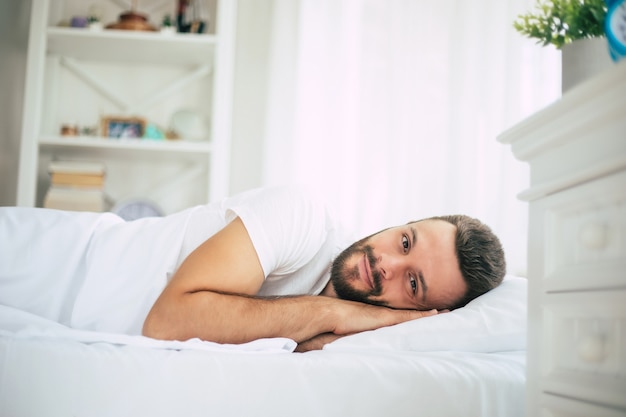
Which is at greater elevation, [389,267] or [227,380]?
[389,267]

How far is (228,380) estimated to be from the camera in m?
1.12

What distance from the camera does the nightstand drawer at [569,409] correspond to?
805mm

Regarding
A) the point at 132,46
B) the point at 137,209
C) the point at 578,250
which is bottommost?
the point at 578,250

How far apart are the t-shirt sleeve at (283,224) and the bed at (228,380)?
289mm

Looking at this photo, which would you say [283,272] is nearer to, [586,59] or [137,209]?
[586,59]

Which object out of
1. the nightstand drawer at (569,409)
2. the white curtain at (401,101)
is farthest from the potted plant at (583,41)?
the white curtain at (401,101)

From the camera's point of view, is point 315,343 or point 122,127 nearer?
point 315,343

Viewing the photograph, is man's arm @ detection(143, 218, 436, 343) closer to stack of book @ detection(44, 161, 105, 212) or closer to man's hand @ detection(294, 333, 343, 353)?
man's hand @ detection(294, 333, 343, 353)

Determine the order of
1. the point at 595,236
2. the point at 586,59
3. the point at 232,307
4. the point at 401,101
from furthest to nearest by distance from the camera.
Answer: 1. the point at 401,101
2. the point at 232,307
3. the point at 586,59
4. the point at 595,236

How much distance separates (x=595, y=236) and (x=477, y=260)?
781 millimetres

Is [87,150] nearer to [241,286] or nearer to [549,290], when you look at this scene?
[241,286]

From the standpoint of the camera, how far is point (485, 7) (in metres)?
3.15

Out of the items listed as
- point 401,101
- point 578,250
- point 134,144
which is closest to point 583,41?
point 578,250

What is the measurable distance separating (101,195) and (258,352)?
2108 millimetres
